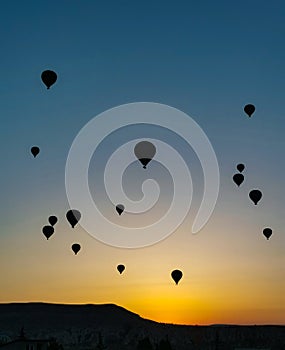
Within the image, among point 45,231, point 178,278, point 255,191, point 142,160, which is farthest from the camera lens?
point 178,278

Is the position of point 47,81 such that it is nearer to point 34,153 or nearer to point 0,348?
point 34,153

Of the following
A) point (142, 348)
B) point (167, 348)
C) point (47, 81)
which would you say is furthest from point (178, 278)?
point (142, 348)

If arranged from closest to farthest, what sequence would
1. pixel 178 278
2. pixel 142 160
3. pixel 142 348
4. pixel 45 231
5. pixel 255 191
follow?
pixel 142 160 → pixel 255 191 → pixel 45 231 → pixel 178 278 → pixel 142 348

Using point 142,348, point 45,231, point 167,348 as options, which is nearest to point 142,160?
point 45,231

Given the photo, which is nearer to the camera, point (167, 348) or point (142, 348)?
point (167, 348)

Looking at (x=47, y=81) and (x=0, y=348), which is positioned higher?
(x=47, y=81)

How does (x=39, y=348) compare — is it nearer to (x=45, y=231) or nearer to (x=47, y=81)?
(x=45, y=231)

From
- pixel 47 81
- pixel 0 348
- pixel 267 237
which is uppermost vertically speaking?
pixel 47 81
